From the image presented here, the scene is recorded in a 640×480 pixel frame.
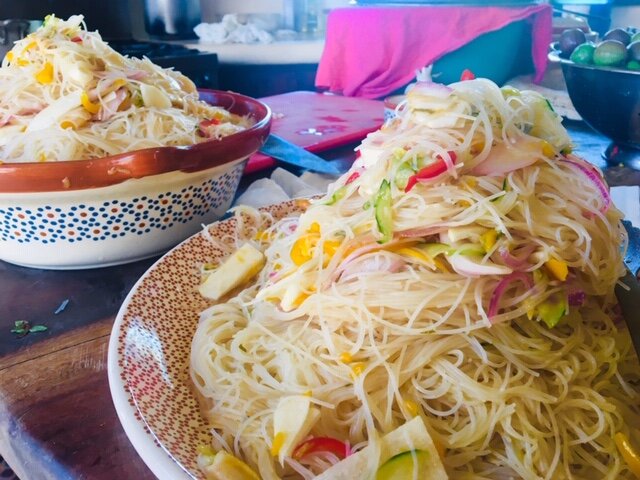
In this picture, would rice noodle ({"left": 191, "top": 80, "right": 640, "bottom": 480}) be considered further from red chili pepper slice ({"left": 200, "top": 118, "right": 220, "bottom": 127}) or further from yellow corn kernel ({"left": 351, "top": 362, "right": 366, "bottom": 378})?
red chili pepper slice ({"left": 200, "top": 118, "right": 220, "bottom": 127})

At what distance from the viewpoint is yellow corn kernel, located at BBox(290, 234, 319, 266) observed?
0.83 m

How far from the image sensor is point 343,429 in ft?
2.31

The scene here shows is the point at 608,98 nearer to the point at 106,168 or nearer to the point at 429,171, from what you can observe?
the point at 429,171

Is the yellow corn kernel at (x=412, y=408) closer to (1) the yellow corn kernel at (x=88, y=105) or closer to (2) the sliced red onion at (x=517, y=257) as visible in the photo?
(2) the sliced red onion at (x=517, y=257)

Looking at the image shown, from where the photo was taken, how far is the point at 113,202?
1060 millimetres

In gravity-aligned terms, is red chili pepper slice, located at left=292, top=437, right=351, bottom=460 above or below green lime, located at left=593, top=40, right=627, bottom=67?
below

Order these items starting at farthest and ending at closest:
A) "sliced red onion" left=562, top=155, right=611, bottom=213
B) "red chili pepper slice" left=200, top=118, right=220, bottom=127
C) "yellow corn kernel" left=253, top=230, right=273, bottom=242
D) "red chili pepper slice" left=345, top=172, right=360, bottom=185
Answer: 1. "red chili pepper slice" left=200, top=118, right=220, bottom=127
2. "yellow corn kernel" left=253, top=230, right=273, bottom=242
3. "red chili pepper slice" left=345, top=172, right=360, bottom=185
4. "sliced red onion" left=562, top=155, right=611, bottom=213

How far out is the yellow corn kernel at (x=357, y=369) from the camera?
0.71 m

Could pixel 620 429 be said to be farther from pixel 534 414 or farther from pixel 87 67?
pixel 87 67

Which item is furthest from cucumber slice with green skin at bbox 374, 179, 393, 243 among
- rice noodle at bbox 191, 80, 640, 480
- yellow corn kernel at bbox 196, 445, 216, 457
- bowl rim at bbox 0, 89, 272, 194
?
bowl rim at bbox 0, 89, 272, 194

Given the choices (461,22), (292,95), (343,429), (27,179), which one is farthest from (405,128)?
(461,22)

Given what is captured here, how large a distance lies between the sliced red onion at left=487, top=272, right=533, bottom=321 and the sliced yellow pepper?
0.68ft

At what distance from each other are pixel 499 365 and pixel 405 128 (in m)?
0.38

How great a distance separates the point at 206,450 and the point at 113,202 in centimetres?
60
